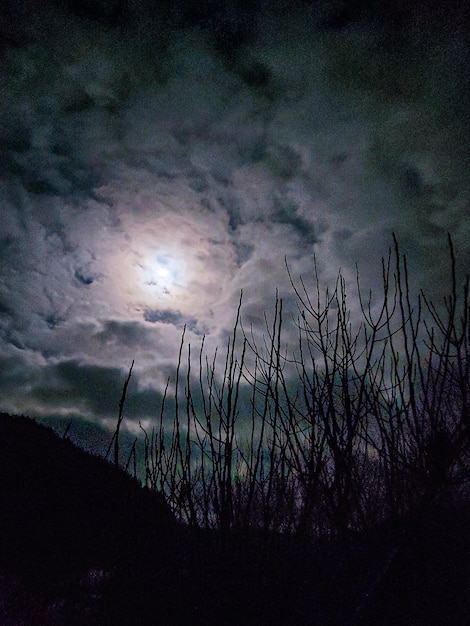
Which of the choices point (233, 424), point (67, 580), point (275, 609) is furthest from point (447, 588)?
point (67, 580)

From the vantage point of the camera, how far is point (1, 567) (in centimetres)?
593

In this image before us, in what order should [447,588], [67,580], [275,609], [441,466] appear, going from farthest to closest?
[67,580] → [447,588] → [275,609] → [441,466]

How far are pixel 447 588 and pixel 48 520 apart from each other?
289 inches

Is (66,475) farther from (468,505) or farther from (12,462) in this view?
(468,505)

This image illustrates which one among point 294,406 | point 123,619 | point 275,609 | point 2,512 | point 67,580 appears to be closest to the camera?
point 275,609

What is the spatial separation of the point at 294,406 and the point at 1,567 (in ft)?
24.2

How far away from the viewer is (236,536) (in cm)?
229

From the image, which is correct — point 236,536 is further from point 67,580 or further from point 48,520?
point 48,520

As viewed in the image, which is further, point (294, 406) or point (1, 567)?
point (1, 567)

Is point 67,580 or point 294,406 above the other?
point 294,406

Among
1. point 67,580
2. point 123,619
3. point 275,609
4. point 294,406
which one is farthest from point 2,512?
point 294,406

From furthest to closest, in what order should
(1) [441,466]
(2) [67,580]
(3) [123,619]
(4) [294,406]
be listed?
(2) [67,580] → (3) [123,619] → (4) [294,406] → (1) [441,466]

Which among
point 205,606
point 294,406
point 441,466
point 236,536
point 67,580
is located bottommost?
point 67,580

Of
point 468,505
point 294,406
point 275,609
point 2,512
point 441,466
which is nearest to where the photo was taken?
point 441,466
